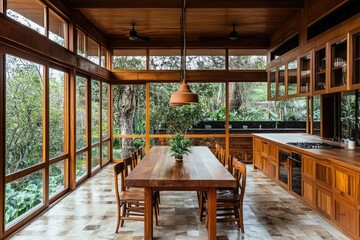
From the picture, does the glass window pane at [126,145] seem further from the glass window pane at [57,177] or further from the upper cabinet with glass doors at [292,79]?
the upper cabinet with glass doors at [292,79]

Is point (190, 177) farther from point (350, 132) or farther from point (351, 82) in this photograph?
point (350, 132)

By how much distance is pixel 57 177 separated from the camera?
182 inches

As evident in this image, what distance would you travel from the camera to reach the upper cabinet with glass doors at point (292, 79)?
5.25 metres

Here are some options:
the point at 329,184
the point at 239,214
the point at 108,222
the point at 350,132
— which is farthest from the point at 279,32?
the point at 108,222

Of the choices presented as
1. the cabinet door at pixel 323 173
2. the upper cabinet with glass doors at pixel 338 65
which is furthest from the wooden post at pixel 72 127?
the upper cabinet with glass doors at pixel 338 65

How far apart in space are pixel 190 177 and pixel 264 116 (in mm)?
5995

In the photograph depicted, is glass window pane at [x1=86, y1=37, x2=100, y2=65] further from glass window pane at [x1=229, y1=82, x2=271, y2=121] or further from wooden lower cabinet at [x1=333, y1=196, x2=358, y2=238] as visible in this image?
wooden lower cabinet at [x1=333, y1=196, x2=358, y2=238]

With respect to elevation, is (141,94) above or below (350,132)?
above

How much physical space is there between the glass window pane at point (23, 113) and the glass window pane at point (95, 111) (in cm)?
226

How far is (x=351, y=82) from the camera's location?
3.52 m

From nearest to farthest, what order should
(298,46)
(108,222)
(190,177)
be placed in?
1. (190,177)
2. (108,222)
3. (298,46)

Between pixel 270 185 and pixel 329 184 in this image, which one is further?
pixel 270 185

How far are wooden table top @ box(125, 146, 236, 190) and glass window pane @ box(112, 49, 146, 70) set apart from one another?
13.7 feet

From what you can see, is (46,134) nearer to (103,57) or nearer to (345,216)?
(103,57)
